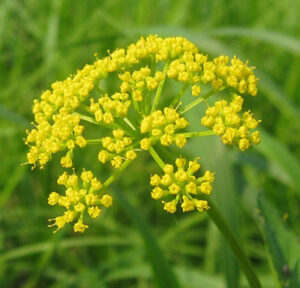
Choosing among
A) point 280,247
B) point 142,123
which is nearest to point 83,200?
point 142,123

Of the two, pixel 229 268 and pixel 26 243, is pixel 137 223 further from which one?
pixel 26 243

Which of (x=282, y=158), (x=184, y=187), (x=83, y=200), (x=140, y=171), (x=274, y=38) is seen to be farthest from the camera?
(x=140, y=171)

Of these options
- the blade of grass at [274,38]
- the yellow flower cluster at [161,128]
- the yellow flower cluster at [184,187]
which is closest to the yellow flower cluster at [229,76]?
the yellow flower cluster at [161,128]

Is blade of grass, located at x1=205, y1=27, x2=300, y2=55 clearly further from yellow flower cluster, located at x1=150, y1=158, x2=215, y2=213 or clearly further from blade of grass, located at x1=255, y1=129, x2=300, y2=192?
yellow flower cluster, located at x1=150, y1=158, x2=215, y2=213

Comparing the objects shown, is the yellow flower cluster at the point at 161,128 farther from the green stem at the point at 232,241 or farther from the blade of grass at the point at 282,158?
the blade of grass at the point at 282,158

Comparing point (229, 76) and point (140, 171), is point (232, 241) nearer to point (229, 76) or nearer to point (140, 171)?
point (229, 76)

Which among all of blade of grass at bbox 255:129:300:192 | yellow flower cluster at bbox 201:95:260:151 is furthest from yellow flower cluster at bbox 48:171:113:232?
blade of grass at bbox 255:129:300:192
